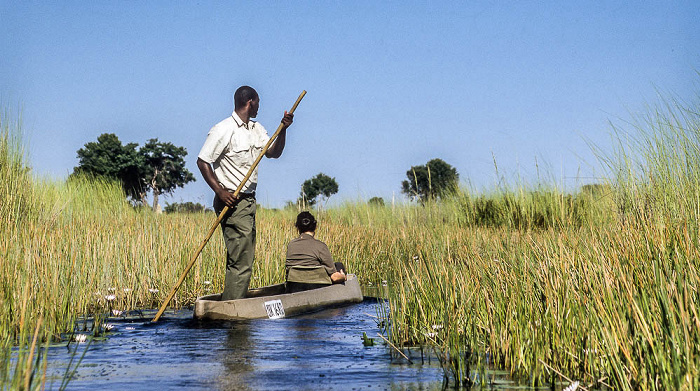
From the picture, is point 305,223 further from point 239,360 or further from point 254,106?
point 239,360

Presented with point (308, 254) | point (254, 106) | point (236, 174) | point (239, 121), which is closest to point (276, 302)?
point (308, 254)

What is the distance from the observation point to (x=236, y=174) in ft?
28.9

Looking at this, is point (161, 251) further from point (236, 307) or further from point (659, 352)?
point (659, 352)

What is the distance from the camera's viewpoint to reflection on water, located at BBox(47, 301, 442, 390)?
5.15 m

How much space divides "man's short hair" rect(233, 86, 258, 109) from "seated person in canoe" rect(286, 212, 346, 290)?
2.24m

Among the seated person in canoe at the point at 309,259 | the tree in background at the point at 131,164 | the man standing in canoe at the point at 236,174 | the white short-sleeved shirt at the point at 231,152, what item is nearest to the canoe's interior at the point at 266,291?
the seated person in canoe at the point at 309,259

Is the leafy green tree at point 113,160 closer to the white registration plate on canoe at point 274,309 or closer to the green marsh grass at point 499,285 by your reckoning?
the green marsh grass at point 499,285

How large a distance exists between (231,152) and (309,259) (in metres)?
2.52

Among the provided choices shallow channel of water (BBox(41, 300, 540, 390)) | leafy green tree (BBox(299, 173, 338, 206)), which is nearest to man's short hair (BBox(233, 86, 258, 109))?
shallow channel of water (BBox(41, 300, 540, 390))

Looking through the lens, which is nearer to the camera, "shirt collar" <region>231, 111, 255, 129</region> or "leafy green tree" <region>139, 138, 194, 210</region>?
"shirt collar" <region>231, 111, 255, 129</region>

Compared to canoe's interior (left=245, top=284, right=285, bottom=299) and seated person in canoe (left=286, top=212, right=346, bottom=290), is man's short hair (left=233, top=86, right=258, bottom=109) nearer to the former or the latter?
seated person in canoe (left=286, top=212, right=346, bottom=290)

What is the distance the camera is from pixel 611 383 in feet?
14.9

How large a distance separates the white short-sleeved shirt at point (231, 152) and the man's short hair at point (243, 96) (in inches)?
6.3

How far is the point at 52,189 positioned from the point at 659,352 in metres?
19.5
